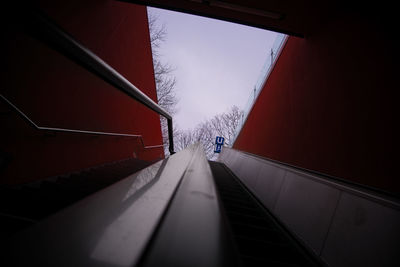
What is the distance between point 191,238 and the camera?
545mm

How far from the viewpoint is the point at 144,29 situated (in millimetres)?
5953

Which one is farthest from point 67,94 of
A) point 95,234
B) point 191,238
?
point 191,238

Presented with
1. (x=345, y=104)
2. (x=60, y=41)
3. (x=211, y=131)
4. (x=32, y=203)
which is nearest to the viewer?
(x=60, y=41)

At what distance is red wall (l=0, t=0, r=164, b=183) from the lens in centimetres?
212

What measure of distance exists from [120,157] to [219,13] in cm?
420

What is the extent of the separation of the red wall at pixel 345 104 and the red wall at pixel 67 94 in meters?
3.73

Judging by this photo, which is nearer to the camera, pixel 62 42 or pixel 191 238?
pixel 191 238

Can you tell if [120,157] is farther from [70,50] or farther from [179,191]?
[179,191]

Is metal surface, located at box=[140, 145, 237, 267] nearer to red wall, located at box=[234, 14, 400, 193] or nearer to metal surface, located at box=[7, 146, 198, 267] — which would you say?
metal surface, located at box=[7, 146, 198, 267]

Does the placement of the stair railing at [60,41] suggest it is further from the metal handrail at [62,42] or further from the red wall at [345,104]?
the red wall at [345,104]

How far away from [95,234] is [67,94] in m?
3.03

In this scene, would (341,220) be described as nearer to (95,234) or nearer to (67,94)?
(95,234)

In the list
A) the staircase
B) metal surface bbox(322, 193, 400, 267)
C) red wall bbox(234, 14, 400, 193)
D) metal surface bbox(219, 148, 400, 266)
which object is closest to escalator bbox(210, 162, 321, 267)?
metal surface bbox(219, 148, 400, 266)

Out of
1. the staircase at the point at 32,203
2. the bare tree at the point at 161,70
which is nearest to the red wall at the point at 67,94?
the staircase at the point at 32,203
